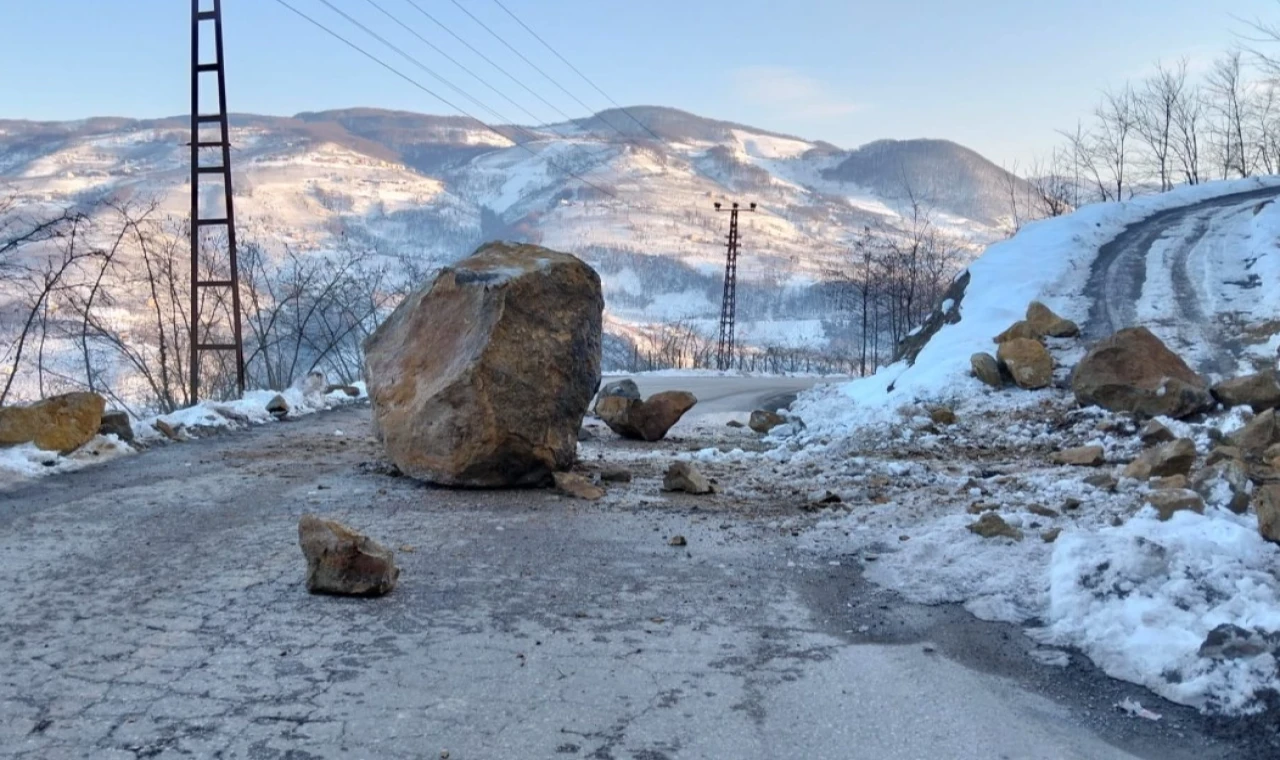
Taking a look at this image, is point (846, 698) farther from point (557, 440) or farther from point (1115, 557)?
point (557, 440)

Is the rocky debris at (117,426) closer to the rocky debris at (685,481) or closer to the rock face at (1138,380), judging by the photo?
the rocky debris at (685,481)

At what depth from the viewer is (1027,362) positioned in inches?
473

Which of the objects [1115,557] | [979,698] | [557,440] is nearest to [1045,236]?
[557,440]

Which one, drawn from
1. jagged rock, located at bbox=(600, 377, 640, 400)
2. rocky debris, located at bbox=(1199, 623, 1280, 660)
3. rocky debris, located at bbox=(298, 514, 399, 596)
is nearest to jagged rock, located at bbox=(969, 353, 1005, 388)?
jagged rock, located at bbox=(600, 377, 640, 400)

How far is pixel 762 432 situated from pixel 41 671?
10989 millimetres

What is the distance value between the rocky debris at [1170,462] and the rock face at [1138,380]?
8.80 feet

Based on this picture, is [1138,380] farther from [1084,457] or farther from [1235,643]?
[1235,643]

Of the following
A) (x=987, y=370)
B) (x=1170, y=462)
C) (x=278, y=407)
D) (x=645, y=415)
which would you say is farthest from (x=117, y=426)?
(x=987, y=370)

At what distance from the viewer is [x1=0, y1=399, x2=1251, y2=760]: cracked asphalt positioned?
3611mm

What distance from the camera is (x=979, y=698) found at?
4.10m

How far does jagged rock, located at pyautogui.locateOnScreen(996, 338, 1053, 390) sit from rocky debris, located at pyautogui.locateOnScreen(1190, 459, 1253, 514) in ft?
19.1

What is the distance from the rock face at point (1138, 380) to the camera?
9.38 meters

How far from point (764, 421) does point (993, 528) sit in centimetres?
832

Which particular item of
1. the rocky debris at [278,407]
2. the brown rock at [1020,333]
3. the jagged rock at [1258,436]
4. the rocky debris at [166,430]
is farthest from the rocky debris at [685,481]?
the rocky debris at [278,407]
